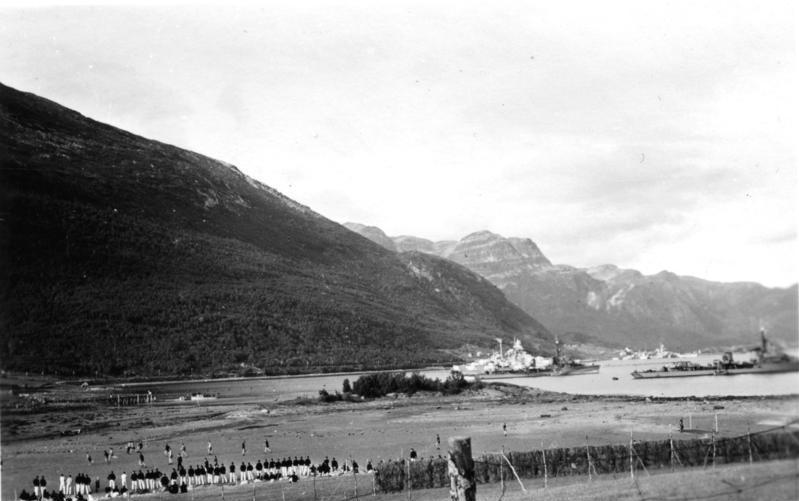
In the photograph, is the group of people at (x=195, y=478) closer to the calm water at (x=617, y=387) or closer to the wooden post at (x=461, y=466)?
the wooden post at (x=461, y=466)

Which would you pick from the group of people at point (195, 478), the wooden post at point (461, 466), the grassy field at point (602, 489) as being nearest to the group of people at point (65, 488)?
the group of people at point (195, 478)

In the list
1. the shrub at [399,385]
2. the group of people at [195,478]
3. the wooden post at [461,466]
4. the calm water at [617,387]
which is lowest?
the calm water at [617,387]

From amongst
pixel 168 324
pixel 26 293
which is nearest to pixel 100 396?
pixel 26 293

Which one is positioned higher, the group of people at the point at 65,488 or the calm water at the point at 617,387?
the group of people at the point at 65,488

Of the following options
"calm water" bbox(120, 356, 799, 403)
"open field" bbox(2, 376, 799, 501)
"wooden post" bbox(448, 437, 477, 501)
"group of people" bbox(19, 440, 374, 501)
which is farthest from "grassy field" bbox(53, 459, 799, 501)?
"wooden post" bbox(448, 437, 477, 501)

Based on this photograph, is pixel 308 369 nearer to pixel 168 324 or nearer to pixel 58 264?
pixel 168 324

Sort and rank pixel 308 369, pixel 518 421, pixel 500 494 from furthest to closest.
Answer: pixel 308 369 < pixel 518 421 < pixel 500 494

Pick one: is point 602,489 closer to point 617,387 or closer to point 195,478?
point 195,478
